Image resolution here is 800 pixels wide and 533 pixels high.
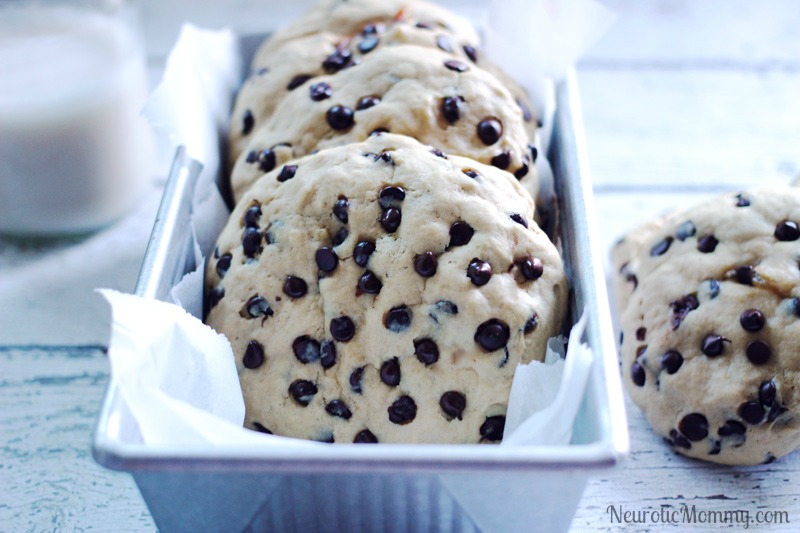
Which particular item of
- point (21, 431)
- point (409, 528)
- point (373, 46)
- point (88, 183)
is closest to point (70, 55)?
point (88, 183)

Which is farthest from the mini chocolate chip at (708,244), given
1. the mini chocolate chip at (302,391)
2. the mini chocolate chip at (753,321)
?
the mini chocolate chip at (302,391)

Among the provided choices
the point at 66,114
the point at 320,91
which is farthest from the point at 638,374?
the point at 66,114

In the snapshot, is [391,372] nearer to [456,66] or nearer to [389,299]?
[389,299]

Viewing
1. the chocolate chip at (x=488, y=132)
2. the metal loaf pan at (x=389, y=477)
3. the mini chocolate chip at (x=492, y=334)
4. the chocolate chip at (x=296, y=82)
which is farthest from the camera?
the chocolate chip at (x=296, y=82)

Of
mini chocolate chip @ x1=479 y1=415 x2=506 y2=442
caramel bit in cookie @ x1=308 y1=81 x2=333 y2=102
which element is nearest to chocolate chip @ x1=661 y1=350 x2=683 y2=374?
mini chocolate chip @ x1=479 y1=415 x2=506 y2=442

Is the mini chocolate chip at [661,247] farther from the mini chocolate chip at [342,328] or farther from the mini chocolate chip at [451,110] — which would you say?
the mini chocolate chip at [342,328]

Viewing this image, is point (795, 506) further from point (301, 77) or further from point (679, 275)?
point (301, 77)

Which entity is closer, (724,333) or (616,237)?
(724,333)
